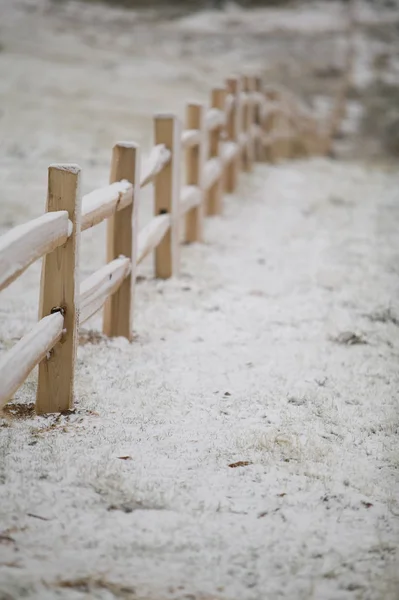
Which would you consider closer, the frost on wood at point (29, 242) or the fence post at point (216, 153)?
the frost on wood at point (29, 242)

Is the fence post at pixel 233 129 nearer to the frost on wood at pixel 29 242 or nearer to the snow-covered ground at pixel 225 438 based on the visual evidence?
the snow-covered ground at pixel 225 438

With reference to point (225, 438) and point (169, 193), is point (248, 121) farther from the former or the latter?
point (225, 438)

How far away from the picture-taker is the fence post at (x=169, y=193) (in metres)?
5.82

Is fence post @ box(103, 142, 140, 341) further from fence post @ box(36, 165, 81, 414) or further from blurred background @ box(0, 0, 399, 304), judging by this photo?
blurred background @ box(0, 0, 399, 304)

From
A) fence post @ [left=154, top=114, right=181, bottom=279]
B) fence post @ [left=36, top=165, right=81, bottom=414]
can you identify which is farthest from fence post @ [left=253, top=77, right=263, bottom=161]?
fence post @ [left=36, top=165, right=81, bottom=414]

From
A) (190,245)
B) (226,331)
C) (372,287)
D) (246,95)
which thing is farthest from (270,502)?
(246,95)

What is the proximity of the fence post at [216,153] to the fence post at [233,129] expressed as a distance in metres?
0.92

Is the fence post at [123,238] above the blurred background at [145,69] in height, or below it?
below

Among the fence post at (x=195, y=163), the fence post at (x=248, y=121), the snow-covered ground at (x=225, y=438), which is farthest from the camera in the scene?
the fence post at (x=248, y=121)

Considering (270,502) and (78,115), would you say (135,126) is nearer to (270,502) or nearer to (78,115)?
(78,115)

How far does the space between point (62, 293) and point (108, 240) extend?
116 centimetres

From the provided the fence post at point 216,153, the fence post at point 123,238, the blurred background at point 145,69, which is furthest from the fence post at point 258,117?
the fence post at point 123,238

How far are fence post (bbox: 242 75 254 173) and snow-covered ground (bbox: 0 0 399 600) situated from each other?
124 inches

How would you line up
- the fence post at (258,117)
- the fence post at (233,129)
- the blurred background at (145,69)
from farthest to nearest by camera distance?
the fence post at (258,117)
the blurred background at (145,69)
the fence post at (233,129)
